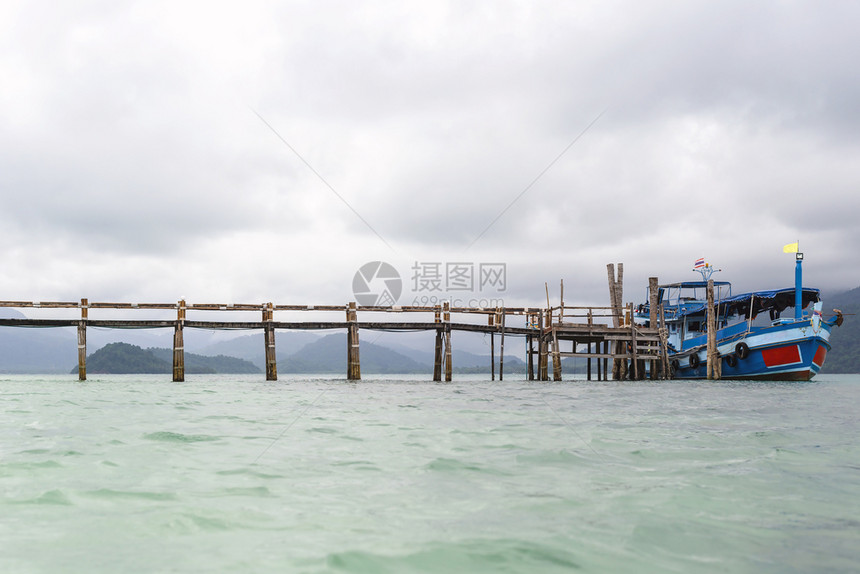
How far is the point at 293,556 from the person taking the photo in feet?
12.8

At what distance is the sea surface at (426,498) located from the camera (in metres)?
3.95

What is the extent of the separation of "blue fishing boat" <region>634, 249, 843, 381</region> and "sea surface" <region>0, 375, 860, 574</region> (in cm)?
2898

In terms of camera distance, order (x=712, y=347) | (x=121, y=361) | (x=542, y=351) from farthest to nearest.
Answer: (x=121, y=361)
(x=712, y=347)
(x=542, y=351)

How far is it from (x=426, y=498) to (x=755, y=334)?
123 feet

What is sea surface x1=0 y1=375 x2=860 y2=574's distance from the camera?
3.95 meters

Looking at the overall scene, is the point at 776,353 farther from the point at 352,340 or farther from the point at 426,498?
the point at 426,498

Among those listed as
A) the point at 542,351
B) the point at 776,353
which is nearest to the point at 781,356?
the point at 776,353

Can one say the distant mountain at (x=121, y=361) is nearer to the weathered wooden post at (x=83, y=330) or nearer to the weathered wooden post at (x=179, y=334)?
the weathered wooden post at (x=83, y=330)

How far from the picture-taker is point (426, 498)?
221 inches

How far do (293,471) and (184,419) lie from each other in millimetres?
6358

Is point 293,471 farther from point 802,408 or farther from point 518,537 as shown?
point 802,408

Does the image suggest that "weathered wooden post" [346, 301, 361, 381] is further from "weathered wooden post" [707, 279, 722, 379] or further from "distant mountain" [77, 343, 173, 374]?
"distant mountain" [77, 343, 173, 374]

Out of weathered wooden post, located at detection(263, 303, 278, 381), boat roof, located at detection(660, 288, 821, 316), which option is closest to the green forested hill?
boat roof, located at detection(660, 288, 821, 316)

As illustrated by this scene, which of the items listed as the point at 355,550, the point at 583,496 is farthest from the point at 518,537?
the point at 583,496
